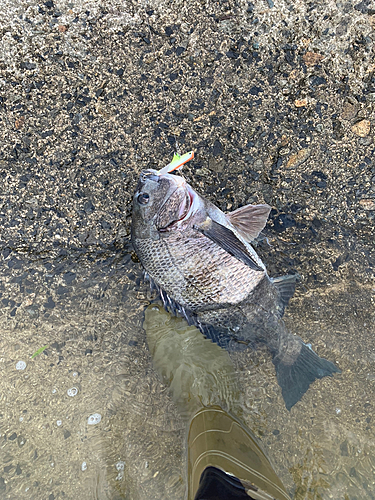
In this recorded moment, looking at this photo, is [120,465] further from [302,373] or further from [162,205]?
[162,205]

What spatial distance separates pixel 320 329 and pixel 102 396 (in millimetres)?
1881

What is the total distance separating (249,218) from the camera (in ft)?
8.87

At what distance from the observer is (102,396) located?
110 inches

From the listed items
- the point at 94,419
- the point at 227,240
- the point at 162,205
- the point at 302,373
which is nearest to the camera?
the point at 227,240

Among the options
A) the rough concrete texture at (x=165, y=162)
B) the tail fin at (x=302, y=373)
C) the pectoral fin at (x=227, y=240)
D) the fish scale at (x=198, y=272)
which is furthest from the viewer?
the rough concrete texture at (x=165, y=162)

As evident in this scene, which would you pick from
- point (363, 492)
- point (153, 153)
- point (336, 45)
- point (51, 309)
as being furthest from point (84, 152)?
point (363, 492)

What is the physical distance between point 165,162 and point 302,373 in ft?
6.65

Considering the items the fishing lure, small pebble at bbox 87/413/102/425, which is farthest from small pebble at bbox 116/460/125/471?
the fishing lure

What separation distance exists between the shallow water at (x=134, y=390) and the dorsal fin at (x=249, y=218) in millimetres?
658

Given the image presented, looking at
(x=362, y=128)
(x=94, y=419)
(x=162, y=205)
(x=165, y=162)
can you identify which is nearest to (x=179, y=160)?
(x=162, y=205)

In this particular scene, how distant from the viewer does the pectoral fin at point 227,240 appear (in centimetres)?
235

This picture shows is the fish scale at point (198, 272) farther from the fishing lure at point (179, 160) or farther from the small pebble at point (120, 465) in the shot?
the small pebble at point (120, 465)

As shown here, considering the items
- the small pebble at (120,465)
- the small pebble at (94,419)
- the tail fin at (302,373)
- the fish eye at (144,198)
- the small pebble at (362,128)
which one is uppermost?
the small pebble at (362,128)

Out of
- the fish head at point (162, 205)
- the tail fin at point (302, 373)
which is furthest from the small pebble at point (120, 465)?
the fish head at point (162, 205)
